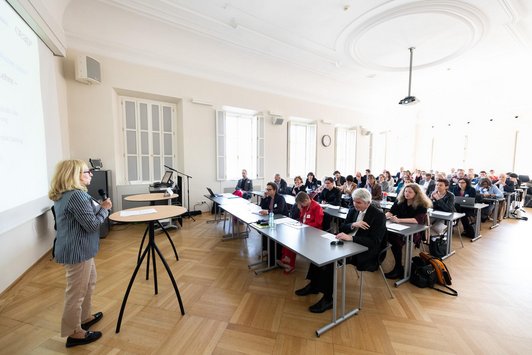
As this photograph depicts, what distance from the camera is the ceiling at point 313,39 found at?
4.11 metres

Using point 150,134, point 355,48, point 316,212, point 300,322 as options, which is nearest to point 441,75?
point 355,48

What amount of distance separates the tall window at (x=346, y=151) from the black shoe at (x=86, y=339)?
943cm

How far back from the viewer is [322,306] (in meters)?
2.31

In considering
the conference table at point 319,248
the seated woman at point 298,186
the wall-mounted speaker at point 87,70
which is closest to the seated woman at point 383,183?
the seated woman at point 298,186

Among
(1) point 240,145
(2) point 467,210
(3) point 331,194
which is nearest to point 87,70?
(1) point 240,145

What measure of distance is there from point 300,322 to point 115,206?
201 inches

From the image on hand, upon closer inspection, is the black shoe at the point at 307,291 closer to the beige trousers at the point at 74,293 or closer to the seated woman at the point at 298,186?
the beige trousers at the point at 74,293

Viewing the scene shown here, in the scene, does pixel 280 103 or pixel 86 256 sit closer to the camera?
pixel 86 256

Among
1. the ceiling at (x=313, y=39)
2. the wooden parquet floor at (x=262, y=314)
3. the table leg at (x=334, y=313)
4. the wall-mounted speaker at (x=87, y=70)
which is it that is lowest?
the wooden parquet floor at (x=262, y=314)

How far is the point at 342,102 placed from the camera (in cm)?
925

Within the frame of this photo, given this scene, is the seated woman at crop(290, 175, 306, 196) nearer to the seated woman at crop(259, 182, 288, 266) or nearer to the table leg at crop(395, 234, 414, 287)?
the seated woman at crop(259, 182, 288, 266)

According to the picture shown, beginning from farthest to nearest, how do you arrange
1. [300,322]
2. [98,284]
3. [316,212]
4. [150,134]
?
[150,134], [316,212], [98,284], [300,322]

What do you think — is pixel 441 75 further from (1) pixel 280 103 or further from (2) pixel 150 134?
(2) pixel 150 134

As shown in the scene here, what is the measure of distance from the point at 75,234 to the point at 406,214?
3.92 m
